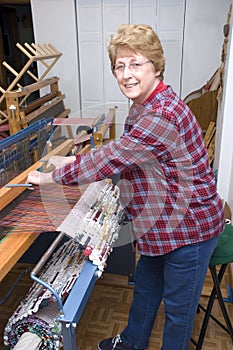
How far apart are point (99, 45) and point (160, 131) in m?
3.16

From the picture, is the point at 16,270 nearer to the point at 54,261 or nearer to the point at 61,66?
the point at 54,261

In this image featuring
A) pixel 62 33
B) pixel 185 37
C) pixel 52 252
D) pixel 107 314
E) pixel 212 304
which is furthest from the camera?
pixel 62 33

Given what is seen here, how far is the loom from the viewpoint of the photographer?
979mm

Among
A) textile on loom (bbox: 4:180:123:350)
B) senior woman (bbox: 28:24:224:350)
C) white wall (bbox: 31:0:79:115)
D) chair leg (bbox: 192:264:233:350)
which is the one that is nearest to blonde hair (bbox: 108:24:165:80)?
senior woman (bbox: 28:24:224:350)

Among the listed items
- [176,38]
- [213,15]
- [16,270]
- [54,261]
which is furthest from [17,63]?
[54,261]

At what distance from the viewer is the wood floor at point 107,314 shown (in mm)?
1665

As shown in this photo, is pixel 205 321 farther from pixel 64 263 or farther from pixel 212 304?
pixel 64 263

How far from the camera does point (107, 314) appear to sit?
1.84 meters

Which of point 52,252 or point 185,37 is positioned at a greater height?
point 185,37

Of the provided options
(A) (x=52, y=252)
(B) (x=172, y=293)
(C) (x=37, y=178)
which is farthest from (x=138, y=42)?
(B) (x=172, y=293)

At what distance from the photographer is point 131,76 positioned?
0.99 meters

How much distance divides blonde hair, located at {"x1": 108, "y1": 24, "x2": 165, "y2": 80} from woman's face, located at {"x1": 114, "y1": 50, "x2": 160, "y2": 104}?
13 millimetres

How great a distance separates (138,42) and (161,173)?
40 cm

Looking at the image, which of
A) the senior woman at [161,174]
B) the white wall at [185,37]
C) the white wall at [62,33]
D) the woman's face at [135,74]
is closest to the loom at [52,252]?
the senior woman at [161,174]
